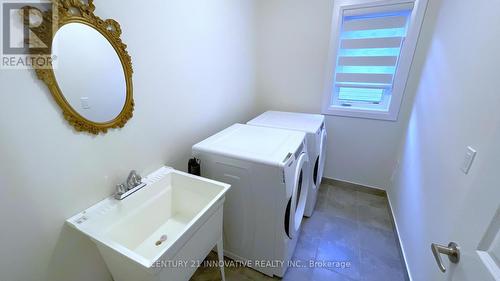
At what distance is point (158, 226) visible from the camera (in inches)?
49.8

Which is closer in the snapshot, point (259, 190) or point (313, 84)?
point (259, 190)

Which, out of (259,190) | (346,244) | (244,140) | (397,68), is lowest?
(346,244)

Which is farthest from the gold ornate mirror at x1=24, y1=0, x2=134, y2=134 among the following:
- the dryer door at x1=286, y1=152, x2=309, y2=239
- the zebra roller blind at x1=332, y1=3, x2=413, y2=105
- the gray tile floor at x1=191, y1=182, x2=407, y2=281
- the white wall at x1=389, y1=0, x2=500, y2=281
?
the zebra roller blind at x1=332, y1=3, x2=413, y2=105

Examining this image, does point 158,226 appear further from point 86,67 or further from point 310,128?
point 310,128

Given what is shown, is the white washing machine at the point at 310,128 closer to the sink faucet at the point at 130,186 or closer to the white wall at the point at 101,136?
the white wall at the point at 101,136

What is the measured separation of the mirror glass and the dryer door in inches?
46.3

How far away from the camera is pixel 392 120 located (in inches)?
84.9

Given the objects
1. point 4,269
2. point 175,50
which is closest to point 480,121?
point 175,50

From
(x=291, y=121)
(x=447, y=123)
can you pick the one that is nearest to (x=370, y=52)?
(x=291, y=121)

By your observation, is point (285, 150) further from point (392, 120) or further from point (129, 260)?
point (392, 120)

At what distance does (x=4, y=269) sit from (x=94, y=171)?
44 centimetres

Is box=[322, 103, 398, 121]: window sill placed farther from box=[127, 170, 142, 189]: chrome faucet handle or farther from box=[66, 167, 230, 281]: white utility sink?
box=[127, 170, 142, 189]: chrome faucet handle

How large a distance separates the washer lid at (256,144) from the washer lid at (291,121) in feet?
0.54

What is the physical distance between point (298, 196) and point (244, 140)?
0.68 m
